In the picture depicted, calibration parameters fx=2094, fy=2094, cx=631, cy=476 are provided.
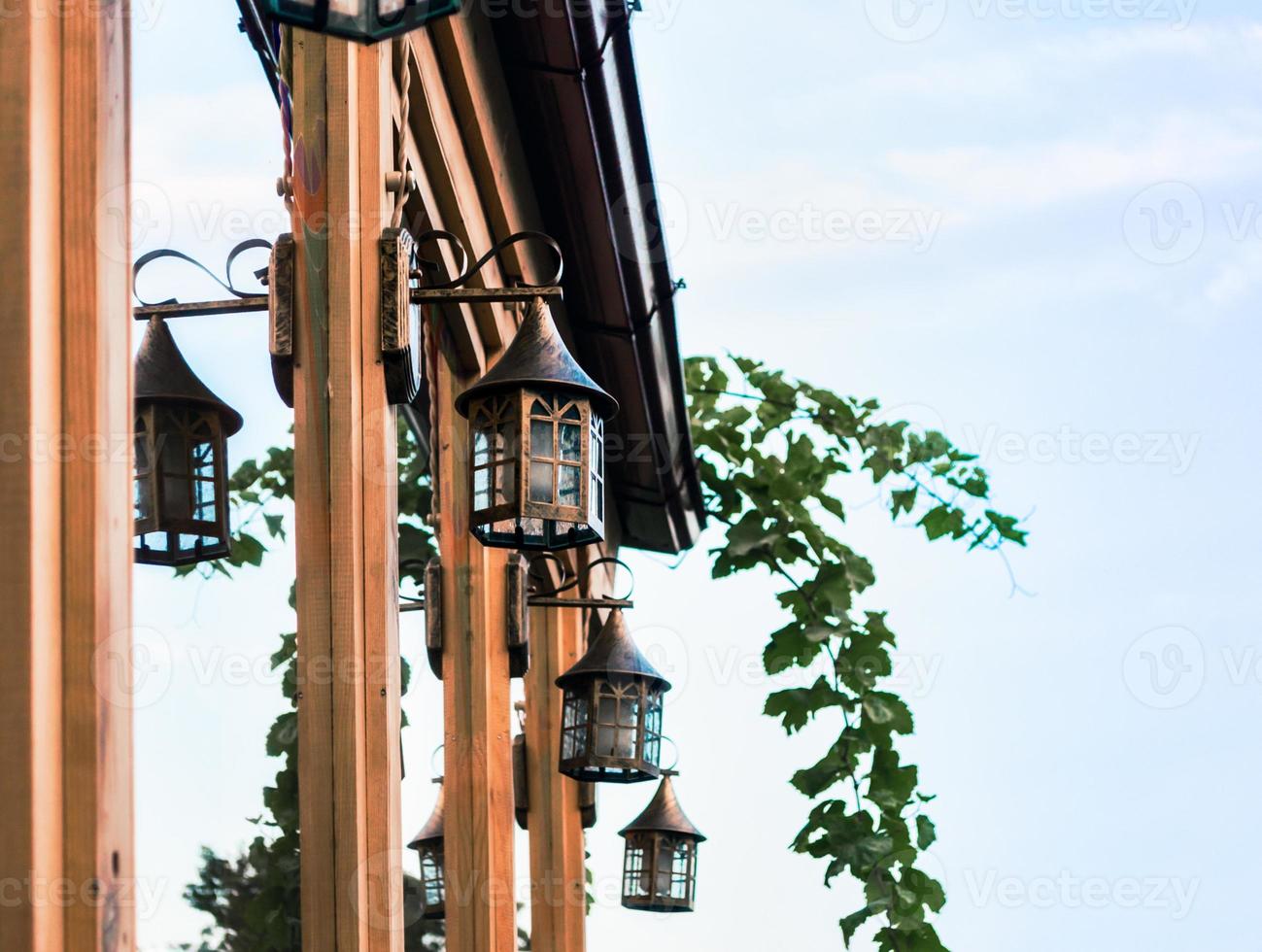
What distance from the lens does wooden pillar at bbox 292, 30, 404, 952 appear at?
4.24m

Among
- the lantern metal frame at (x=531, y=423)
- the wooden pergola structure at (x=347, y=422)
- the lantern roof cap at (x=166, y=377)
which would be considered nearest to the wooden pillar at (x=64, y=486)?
the wooden pergola structure at (x=347, y=422)

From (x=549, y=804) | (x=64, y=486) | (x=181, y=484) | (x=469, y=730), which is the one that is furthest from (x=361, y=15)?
(x=549, y=804)

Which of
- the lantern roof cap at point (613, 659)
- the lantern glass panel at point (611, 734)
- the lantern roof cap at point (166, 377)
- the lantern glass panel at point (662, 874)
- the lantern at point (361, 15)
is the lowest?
the lantern glass panel at point (662, 874)

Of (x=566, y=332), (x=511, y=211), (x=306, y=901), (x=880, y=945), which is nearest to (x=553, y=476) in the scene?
(x=306, y=901)

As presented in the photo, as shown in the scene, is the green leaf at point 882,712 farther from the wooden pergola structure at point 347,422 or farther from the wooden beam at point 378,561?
the wooden beam at point 378,561

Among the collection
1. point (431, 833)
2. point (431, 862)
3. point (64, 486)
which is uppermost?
point (64, 486)

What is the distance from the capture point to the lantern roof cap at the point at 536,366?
4.89 m

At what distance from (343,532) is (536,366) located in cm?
74

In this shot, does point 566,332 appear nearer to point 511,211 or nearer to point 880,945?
point 511,211

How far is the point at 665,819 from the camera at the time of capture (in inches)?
390

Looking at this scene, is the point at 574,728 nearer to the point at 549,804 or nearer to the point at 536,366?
the point at 549,804

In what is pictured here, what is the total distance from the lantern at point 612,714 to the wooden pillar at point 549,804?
953mm

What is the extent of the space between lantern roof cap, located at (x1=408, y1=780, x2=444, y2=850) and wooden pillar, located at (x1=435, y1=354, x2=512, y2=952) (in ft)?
5.35

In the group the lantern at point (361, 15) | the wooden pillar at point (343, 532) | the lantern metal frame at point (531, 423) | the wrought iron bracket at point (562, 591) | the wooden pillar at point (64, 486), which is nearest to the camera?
the wooden pillar at point (64, 486)
